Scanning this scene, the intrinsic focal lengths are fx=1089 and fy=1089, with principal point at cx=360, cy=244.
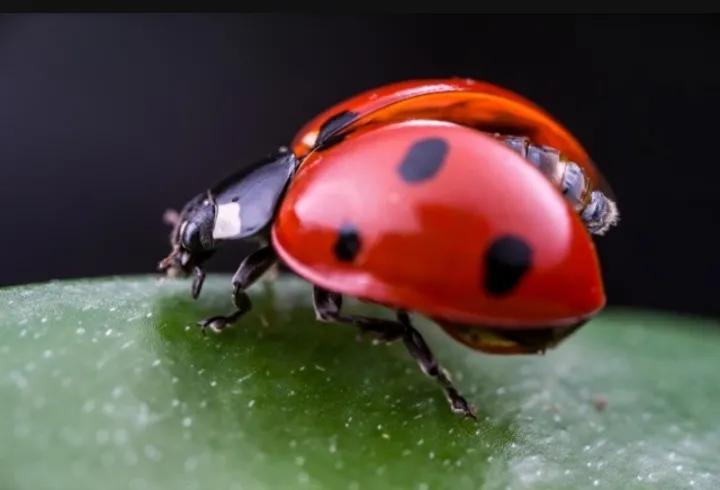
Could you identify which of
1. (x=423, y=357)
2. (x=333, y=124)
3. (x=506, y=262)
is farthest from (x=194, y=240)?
(x=506, y=262)

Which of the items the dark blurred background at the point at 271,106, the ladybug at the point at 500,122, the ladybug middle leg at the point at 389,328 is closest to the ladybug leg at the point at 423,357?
the ladybug middle leg at the point at 389,328

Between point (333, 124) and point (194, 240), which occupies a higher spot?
point (333, 124)

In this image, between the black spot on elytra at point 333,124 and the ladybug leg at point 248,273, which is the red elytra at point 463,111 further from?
the ladybug leg at point 248,273

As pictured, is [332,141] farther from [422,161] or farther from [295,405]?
[295,405]

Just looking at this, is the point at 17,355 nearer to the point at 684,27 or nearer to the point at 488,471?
the point at 488,471

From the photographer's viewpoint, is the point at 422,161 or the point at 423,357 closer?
the point at 422,161
